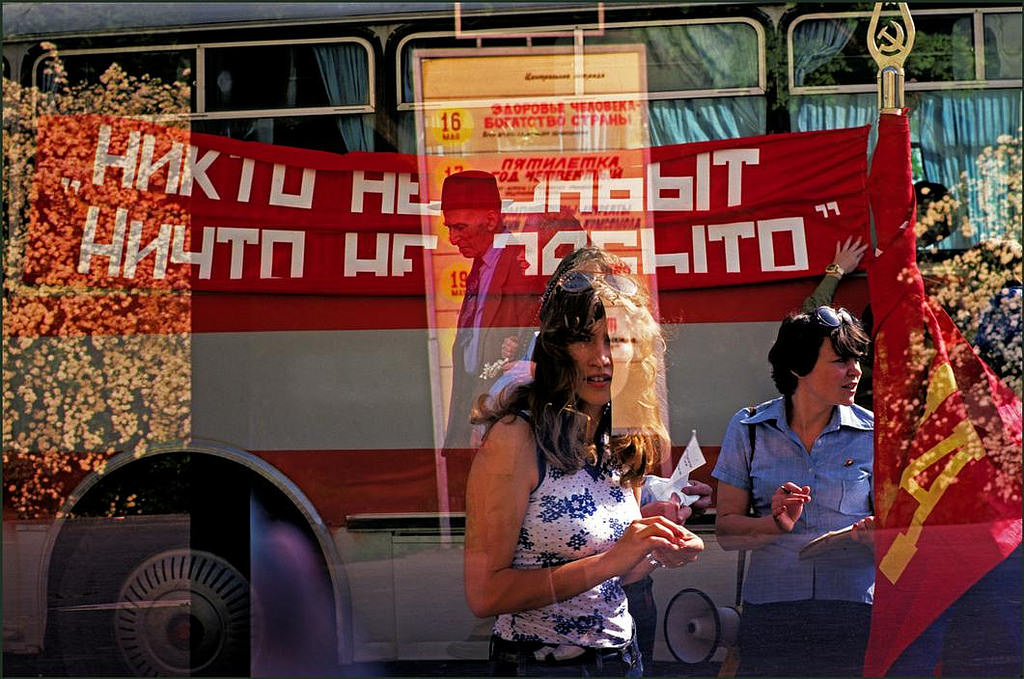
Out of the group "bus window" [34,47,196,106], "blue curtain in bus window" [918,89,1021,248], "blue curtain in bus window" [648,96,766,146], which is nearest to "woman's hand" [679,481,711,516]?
"blue curtain in bus window" [648,96,766,146]

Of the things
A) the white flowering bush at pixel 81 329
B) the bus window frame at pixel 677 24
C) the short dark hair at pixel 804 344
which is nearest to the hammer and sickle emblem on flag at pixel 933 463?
the short dark hair at pixel 804 344

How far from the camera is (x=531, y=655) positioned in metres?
3.34

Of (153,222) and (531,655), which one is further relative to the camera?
(153,222)

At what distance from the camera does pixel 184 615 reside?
14.5 feet

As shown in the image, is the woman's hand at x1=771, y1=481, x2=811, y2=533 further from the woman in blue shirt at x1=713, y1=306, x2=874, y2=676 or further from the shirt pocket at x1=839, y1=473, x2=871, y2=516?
the shirt pocket at x1=839, y1=473, x2=871, y2=516

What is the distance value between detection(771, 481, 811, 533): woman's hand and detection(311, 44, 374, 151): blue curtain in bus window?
1951mm

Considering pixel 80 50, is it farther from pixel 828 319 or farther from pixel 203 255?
pixel 828 319

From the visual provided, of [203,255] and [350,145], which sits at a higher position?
[350,145]

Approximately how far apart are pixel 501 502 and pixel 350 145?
63.4 inches

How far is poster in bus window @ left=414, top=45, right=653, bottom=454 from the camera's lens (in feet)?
13.5

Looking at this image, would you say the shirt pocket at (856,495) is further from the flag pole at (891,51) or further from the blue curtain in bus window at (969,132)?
the flag pole at (891,51)

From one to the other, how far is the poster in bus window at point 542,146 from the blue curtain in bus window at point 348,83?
0.22 meters

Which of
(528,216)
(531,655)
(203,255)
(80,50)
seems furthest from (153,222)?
(531,655)

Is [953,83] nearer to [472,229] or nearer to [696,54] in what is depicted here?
[696,54]
